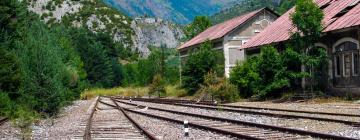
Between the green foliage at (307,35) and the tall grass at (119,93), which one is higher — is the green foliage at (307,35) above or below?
above

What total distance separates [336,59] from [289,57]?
9.30 feet

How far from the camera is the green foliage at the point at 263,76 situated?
32.8 meters

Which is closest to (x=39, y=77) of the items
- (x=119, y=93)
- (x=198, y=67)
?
(x=198, y=67)

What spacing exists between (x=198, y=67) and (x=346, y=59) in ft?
55.7

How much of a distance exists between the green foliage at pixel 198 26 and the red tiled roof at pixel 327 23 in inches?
1467

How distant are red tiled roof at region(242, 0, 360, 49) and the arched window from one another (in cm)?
148

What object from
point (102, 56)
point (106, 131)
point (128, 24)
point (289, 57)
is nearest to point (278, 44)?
point (289, 57)

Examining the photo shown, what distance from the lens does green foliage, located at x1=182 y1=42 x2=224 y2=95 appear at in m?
44.9

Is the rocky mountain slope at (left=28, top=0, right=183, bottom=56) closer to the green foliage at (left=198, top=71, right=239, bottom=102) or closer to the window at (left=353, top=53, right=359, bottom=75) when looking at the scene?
the green foliage at (left=198, top=71, right=239, bottom=102)

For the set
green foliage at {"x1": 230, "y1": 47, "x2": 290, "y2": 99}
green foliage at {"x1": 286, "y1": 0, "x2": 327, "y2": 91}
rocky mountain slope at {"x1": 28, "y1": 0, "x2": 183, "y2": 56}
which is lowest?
A: green foliage at {"x1": 230, "y1": 47, "x2": 290, "y2": 99}

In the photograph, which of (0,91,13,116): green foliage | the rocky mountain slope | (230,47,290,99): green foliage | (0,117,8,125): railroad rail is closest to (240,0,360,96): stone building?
(230,47,290,99): green foliage

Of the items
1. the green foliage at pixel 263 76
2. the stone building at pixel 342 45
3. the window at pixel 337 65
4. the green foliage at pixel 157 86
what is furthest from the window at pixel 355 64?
the green foliage at pixel 157 86

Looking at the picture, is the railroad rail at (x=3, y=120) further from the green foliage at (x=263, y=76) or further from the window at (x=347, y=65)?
the window at (x=347, y=65)

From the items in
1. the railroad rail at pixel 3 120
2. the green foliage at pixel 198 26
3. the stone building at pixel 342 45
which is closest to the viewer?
the railroad rail at pixel 3 120
